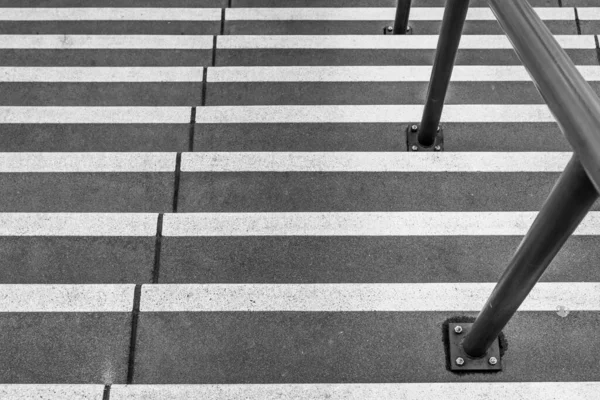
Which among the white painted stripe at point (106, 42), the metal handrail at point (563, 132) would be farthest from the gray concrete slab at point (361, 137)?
the metal handrail at point (563, 132)

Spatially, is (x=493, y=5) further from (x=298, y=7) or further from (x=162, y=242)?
(x=298, y=7)

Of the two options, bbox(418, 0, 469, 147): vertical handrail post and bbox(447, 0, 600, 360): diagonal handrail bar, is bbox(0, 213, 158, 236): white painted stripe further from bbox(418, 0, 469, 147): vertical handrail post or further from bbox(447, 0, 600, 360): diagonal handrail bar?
bbox(447, 0, 600, 360): diagonal handrail bar

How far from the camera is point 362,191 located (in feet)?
14.8

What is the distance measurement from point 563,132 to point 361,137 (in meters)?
2.69

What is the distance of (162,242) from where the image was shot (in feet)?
13.9

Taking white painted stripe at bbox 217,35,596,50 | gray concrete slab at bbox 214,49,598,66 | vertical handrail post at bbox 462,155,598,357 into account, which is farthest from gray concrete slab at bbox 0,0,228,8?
vertical handrail post at bbox 462,155,598,357

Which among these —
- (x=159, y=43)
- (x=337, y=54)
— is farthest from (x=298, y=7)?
(x=159, y=43)

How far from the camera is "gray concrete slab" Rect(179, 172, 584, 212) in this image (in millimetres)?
4445

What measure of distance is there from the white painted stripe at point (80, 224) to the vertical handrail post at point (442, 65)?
2027 millimetres

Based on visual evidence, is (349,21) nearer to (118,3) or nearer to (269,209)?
(118,3)

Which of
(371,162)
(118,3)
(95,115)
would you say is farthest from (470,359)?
(118,3)

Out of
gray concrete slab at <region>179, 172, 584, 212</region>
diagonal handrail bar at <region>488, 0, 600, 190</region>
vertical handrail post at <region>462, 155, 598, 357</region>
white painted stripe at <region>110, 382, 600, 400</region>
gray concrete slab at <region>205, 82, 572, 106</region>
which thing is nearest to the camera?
diagonal handrail bar at <region>488, 0, 600, 190</region>

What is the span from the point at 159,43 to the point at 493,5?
3.60 meters

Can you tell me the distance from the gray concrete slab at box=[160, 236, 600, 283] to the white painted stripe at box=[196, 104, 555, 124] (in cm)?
112
